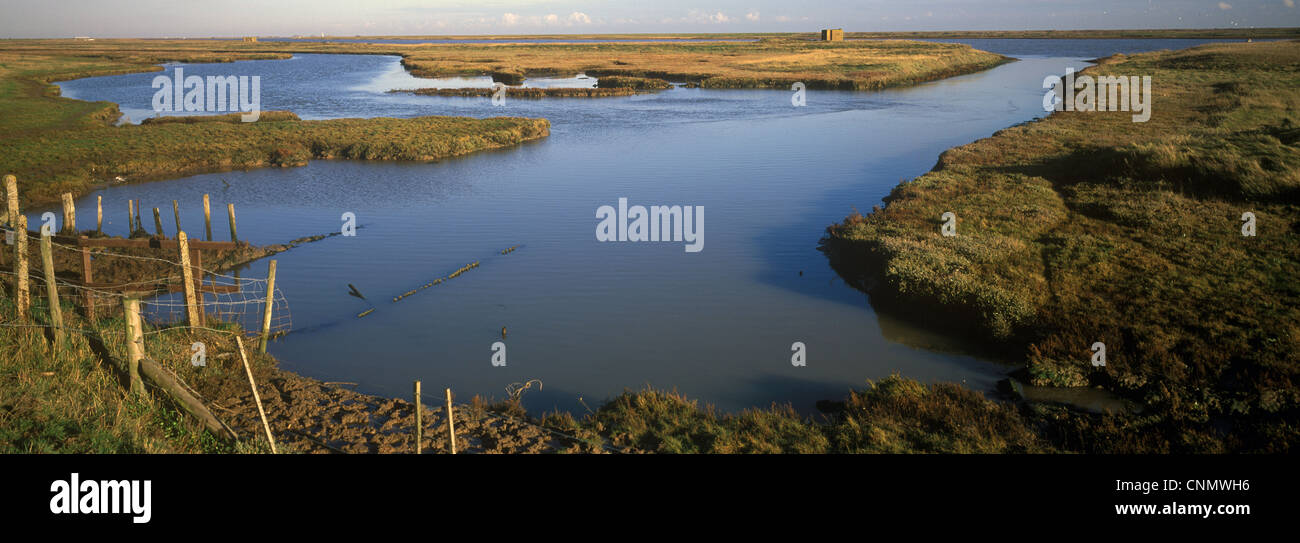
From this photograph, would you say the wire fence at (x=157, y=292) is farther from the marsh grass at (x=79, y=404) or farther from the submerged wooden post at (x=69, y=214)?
the marsh grass at (x=79, y=404)

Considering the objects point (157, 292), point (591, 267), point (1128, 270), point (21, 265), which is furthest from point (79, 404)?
point (1128, 270)

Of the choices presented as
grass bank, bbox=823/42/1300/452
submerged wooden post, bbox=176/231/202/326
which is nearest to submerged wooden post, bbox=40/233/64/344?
submerged wooden post, bbox=176/231/202/326

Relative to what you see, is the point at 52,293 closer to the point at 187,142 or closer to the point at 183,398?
the point at 183,398

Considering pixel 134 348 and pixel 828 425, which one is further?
pixel 828 425

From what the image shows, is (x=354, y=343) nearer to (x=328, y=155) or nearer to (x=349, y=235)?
(x=349, y=235)

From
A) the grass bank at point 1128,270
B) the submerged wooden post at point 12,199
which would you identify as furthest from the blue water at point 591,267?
the submerged wooden post at point 12,199

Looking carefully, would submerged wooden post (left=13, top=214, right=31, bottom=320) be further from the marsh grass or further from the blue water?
the blue water

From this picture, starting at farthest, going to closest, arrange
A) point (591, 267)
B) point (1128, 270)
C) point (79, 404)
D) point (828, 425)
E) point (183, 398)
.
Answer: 1. point (591, 267)
2. point (1128, 270)
3. point (828, 425)
4. point (183, 398)
5. point (79, 404)
